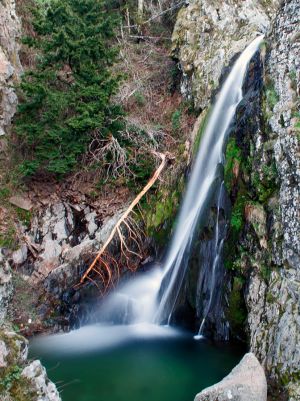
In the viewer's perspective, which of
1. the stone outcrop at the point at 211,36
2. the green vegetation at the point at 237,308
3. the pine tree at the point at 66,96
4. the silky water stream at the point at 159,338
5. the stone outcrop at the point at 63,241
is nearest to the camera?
the silky water stream at the point at 159,338

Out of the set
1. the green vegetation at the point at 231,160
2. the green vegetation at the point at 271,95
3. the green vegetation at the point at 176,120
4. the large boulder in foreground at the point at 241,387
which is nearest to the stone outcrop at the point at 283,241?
the green vegetation at the point at 271,95

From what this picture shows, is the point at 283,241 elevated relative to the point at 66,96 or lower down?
lower down

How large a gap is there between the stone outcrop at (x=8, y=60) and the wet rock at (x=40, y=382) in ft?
21.4

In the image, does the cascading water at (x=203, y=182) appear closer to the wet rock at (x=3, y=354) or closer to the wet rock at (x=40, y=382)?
the wet rock at (x=40, y=382)

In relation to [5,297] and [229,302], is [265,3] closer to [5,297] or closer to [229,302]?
[229,302]

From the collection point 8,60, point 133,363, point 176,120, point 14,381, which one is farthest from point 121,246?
point 8,60

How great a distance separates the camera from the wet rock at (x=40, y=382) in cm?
432

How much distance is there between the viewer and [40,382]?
14.4 feet

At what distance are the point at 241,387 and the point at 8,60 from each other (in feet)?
30.1

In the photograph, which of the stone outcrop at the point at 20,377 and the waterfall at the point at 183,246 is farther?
the waterfall at the point at 183,246

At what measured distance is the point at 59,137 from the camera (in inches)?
349

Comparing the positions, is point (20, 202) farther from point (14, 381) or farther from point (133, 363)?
point (14, 381)

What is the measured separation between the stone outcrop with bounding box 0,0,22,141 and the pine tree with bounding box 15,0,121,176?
2.38ft

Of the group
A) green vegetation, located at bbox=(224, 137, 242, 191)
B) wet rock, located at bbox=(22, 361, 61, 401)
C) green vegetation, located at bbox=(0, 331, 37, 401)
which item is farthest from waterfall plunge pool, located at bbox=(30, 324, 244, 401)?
green vegetation, located at bbox=(224, 137, 242, 191)
